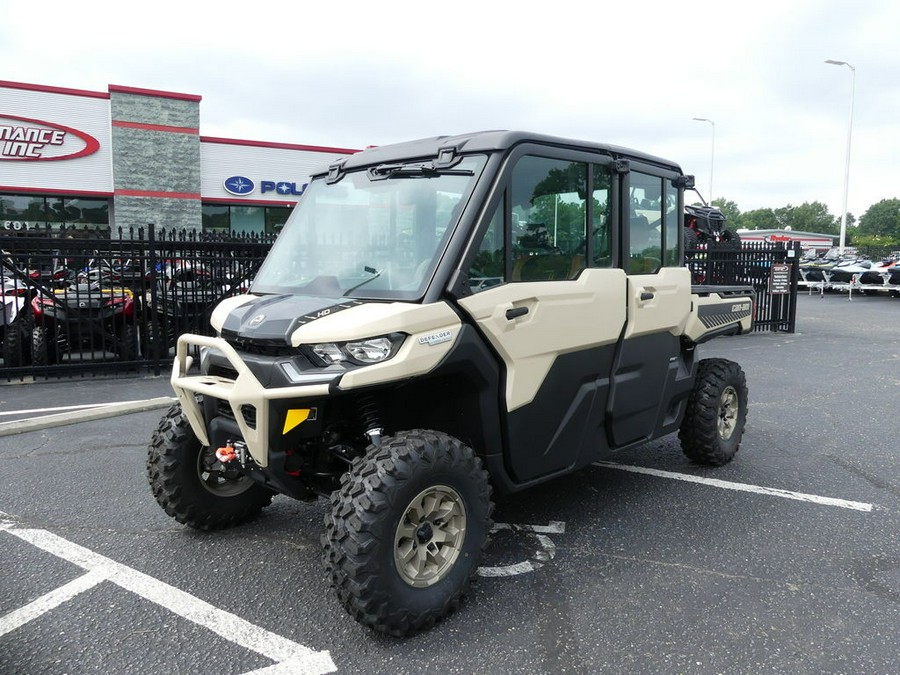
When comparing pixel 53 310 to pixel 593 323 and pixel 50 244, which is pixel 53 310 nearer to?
pixel 50 244

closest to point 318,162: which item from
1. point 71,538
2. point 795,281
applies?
point 795,281

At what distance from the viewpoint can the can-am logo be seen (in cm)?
2291

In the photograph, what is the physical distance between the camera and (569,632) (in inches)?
120

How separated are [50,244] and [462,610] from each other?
8.09 metres

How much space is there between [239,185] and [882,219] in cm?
13611

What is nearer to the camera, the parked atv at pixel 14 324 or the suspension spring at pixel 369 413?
the suspension spring at pixel 369 413

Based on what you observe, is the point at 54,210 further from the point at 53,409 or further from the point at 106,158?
the point at 53,409

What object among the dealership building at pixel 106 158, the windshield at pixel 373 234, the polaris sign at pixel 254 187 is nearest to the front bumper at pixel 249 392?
the windshield at pixel 373 234

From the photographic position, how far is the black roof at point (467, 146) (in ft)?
11.2

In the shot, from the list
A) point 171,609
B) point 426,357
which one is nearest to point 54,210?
point 171,609

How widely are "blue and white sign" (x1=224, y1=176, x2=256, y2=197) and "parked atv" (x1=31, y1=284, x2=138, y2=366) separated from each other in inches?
708

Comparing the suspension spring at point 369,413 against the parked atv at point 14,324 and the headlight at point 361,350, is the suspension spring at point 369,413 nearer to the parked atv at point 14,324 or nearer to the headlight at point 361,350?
the headlight at point 361,350

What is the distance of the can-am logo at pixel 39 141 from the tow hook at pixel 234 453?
80.4 ft

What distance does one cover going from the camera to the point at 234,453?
3.28 meters
